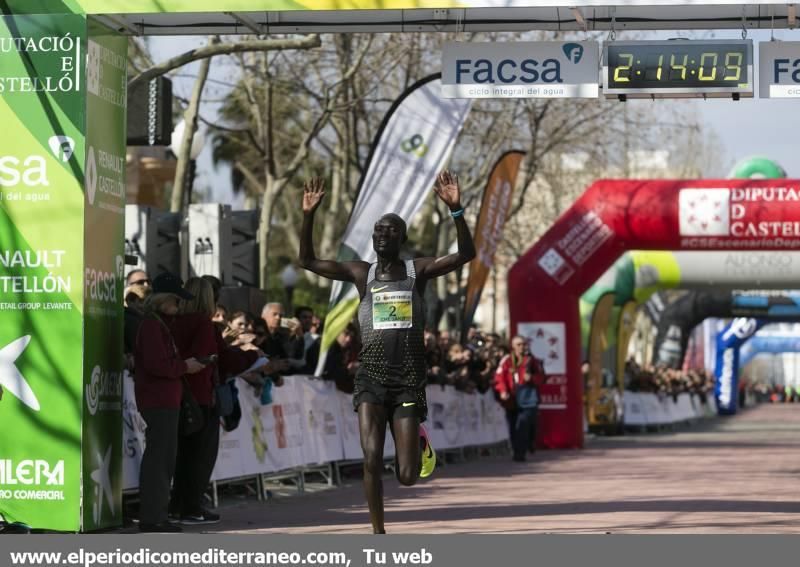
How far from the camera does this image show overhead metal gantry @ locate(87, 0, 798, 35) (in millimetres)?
12180

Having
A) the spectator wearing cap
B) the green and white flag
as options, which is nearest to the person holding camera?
the green and white flag

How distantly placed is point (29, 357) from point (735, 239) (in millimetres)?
18060

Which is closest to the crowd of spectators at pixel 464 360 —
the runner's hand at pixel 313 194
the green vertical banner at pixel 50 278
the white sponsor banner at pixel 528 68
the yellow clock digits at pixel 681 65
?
the white sponsor banner at pixel 528 68

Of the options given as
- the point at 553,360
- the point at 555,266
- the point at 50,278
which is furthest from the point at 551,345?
the point at 50,278

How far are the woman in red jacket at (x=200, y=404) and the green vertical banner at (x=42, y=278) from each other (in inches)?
51.9

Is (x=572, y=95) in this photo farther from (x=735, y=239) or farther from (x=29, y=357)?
(x=735, y=239)

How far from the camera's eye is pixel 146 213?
17.1 m

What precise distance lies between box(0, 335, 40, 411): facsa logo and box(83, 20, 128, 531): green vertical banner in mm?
380

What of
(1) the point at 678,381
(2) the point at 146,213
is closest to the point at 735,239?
(2) the point at 146,213

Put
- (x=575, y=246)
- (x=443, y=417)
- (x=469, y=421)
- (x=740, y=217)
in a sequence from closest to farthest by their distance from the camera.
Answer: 1. (x=443, y=417)
2. (x=469, y=421)
3. (x=740, y=217)
4. (x=575, y=246)

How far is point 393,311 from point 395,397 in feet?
1.73

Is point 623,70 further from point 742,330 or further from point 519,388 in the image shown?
point 742,330

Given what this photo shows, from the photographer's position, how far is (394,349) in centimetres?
1037

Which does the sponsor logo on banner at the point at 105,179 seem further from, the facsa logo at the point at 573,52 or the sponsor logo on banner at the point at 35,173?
Answer: the facsa logo at the point at 573,52
